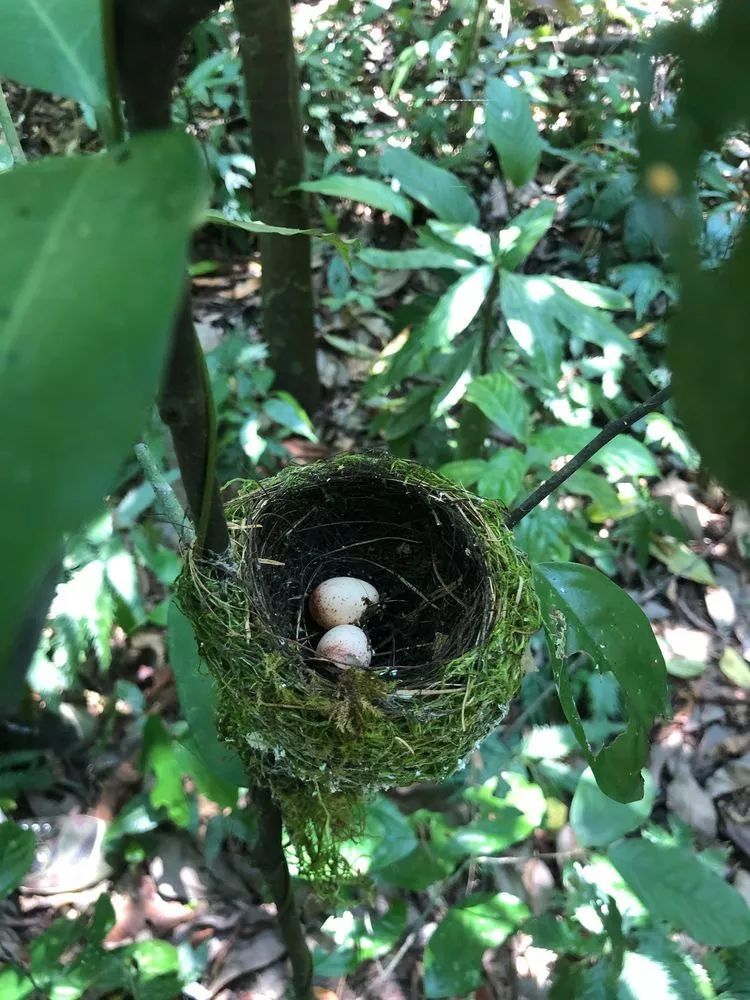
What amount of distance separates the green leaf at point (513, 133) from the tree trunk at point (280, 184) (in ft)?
1.34

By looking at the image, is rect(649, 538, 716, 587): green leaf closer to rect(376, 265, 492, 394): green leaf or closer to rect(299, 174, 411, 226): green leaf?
rect(376, 265, 492, 394): green leaf

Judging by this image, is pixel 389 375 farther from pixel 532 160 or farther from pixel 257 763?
pixel 257 763

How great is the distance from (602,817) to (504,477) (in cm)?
55

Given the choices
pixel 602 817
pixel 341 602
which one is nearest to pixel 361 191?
pixel 341 602

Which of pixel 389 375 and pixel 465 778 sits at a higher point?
pixel 389 375

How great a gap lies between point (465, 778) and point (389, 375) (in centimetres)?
83

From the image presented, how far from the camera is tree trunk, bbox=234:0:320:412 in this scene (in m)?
1.39

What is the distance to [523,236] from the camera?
1.47 m

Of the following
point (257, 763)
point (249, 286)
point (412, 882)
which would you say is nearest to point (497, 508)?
point (257, 763)

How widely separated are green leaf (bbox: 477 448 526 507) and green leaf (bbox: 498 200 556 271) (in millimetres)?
411

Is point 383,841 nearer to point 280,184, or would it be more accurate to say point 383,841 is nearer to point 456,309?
point 456,309

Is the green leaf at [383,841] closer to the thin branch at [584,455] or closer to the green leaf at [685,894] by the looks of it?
the green leaf at [685,894]

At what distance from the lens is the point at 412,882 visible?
1104mm

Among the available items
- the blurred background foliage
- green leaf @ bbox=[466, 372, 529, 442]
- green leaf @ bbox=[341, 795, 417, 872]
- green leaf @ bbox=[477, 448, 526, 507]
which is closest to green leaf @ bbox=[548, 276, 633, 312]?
the blurred background foliage
